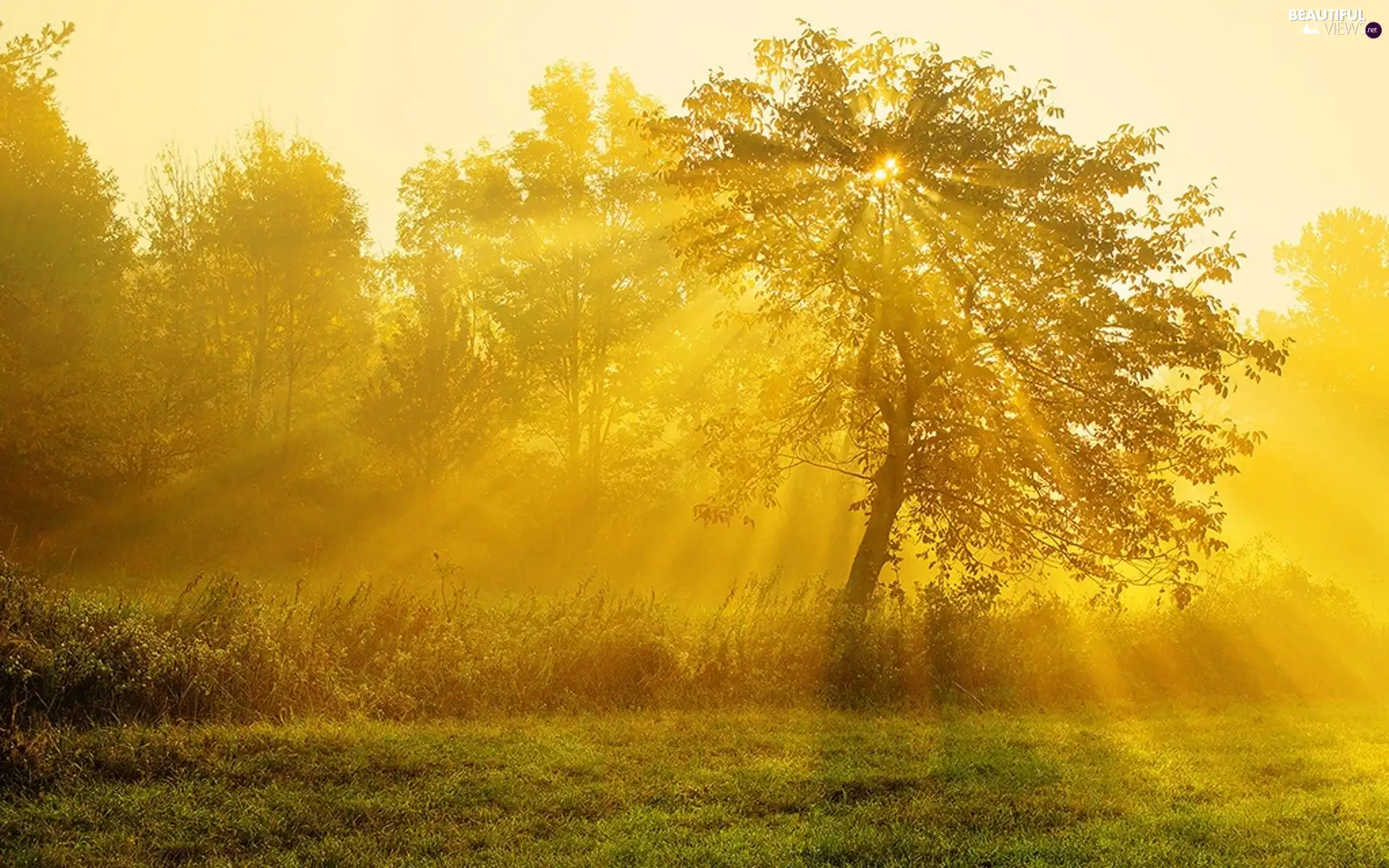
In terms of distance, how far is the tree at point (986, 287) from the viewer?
48.5 feet

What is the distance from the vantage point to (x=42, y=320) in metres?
23.1

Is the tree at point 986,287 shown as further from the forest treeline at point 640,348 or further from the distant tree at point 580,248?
the distant tree at point 580,248

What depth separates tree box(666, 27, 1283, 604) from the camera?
14.8 m

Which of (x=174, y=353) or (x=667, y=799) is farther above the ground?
(x=174, y=353)

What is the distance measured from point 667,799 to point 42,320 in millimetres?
22831

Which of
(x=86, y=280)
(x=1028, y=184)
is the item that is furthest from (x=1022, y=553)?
(x=86, y=280)

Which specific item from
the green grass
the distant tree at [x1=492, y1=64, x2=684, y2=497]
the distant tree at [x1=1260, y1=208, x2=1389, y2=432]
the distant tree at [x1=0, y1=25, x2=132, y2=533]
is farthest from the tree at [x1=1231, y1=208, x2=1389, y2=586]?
the distant tree at [x1=0, y1=25, x2=132, y2=533]

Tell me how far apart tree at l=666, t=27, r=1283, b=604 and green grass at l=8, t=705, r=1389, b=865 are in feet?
19.9

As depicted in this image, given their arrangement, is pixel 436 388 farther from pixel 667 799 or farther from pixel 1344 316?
pixel 1344 316

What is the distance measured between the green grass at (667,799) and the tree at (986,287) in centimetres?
606

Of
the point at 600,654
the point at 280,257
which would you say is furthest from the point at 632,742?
the point at 280,257

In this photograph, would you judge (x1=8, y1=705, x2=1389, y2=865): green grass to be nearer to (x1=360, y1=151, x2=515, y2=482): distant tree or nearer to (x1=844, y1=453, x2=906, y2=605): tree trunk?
(x1=844, y1=453, x2=906, y2=605): tree trunk

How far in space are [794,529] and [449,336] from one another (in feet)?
48.3

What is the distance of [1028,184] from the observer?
1477 cm
